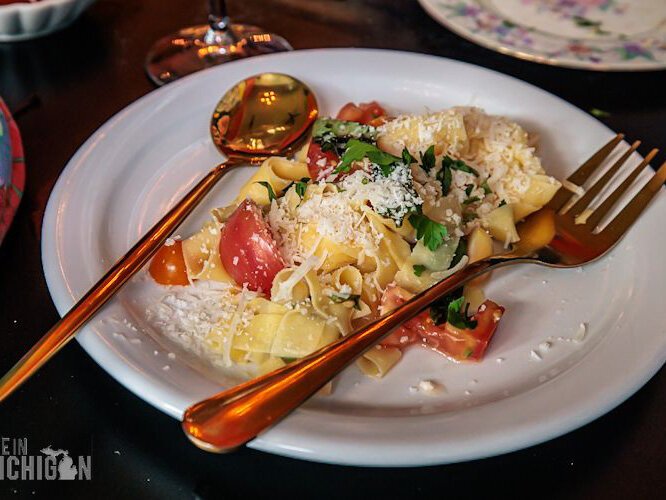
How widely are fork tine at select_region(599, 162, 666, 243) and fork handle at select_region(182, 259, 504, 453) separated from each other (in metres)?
0.47

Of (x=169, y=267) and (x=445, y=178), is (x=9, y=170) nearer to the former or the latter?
(x=169, y=267)

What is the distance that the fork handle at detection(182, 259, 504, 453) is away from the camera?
784 millimetres

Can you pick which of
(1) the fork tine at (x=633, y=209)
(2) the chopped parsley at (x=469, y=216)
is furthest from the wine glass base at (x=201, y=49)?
(1) the fork tine at (x=633, y=209)

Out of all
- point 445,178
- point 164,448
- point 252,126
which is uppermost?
point 445,178

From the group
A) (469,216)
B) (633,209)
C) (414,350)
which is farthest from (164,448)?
(633,209)

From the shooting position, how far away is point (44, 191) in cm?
135

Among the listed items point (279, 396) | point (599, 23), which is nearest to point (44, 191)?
point (279, 396)

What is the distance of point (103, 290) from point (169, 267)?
0.13m

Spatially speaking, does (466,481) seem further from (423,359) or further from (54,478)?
(54,478)

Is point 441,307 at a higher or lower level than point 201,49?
higher

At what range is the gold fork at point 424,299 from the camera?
2.60ft

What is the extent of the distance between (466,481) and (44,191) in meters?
0.90

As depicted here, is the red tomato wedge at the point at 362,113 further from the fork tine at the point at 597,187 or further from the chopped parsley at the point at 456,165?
the fork tine at the point at 597,187

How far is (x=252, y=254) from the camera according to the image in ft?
3.48
